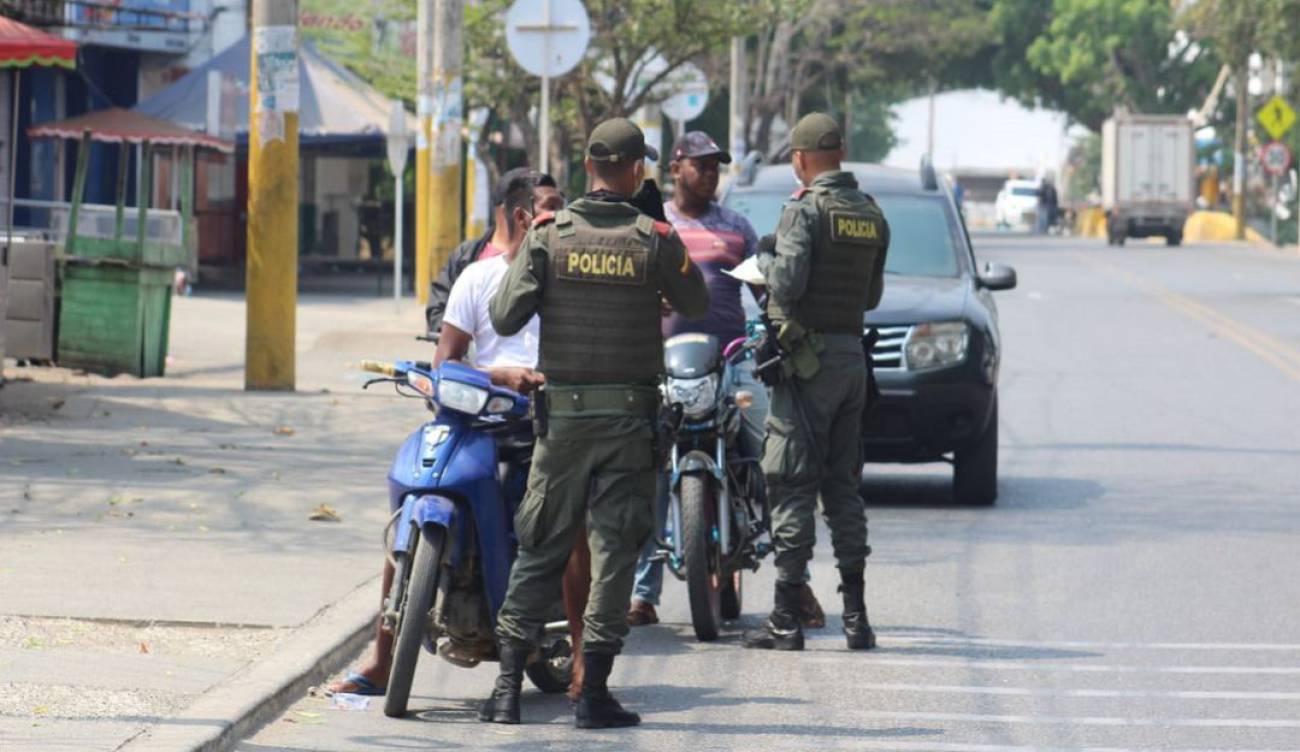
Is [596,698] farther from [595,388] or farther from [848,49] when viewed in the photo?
[848,49]

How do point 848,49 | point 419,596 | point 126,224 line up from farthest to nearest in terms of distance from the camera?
point 848,49 → point 126,224 → point 419,596

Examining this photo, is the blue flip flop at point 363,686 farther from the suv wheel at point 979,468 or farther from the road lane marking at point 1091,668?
the suv wheel at point 979,468

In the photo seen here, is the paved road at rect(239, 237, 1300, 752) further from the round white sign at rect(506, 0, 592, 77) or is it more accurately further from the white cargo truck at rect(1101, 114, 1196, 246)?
the white cargo truck at rect(1101, 114, 1196, 246)

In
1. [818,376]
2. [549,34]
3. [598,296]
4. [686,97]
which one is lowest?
[818,376]

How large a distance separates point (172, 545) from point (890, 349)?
14.2ft

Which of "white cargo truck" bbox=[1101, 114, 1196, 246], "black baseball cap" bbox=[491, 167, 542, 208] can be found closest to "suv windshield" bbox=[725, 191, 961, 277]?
"black baseball cap" bbox=[491, 167, 542, 208]

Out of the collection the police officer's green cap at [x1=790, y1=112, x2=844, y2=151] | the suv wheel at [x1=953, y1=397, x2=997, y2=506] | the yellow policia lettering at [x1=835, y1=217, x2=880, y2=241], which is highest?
the police officer's green cap at [x1=790, y1=112, x2=844, y2=151]

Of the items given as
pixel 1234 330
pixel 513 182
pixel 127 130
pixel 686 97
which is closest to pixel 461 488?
pixel 513 182

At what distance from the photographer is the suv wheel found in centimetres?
1312

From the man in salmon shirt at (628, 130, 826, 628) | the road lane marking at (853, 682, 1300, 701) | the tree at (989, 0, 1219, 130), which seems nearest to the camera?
the road lane marking at (853, 682, 1300, 701)

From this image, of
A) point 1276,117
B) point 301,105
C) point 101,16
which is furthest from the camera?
point 1276,117

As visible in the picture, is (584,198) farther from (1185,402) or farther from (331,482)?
(1185,402)

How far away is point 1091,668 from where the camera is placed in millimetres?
8633

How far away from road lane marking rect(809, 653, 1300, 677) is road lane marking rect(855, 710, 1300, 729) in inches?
32.1
